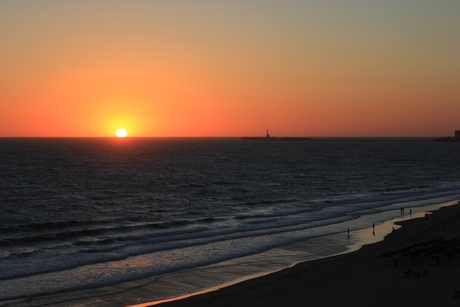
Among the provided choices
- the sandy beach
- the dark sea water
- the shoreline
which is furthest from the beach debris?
the dark sea water

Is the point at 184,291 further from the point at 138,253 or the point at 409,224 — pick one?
the point at 409,224

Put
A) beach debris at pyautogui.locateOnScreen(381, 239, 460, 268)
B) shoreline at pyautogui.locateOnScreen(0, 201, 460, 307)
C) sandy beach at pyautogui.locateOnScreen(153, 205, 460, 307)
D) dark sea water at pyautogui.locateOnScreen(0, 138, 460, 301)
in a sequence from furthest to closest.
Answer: dark sea water at pyautogui.locateOnScreen(0, 138, 460, 301) < beach debris at pyautogui.locateOnScreen(381, 239, 460, 268) < shoreline at pyautogui.locateOnScreen(0, 201, 460, 307) < sandy beach at pyautogui.locateOnScreen(153, 205, 460, 307)

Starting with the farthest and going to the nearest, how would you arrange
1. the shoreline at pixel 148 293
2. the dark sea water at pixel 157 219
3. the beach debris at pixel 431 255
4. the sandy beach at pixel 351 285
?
1. the dark sea water at pixel 157 219
2. the beach debris at pixel 431 255
3. the shoreline at pixel 148 293
4. the sandy beach at pixel 351 285

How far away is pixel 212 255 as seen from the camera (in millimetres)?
27516

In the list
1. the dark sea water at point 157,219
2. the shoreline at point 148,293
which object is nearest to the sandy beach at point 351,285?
the shoreline at point 148,293

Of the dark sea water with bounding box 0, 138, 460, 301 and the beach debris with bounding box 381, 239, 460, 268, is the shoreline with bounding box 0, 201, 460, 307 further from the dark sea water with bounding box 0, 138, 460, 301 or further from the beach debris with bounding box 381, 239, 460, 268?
the beach debris with bounding box 381, 239, 460, 268

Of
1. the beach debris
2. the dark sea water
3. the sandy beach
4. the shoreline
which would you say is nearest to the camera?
the sandy beach

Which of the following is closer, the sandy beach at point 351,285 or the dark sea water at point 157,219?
the sandy beach at point 351,285

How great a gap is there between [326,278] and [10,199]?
42486mm

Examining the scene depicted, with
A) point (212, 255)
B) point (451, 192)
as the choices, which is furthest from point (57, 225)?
point (451, 192)

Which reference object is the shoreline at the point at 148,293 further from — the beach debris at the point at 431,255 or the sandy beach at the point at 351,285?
the beach debris at the point at 431,255

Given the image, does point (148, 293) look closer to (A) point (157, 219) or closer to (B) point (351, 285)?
(B) point (351, 285)

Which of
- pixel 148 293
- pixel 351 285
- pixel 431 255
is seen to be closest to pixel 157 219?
pixel 148 293

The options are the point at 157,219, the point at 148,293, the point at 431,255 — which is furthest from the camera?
the point at 157,219
